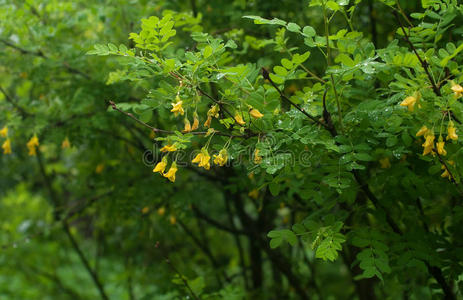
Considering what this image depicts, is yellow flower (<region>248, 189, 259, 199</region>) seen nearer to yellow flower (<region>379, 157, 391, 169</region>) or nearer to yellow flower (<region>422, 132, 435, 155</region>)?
yellow flower (<region>379, 157, 391, 169</region>)

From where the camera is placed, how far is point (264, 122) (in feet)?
4.96

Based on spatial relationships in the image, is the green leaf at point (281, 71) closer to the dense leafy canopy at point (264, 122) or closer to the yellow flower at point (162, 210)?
the dense leafy canopy at point (264, 122)

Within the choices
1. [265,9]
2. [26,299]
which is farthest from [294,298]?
[26,299]

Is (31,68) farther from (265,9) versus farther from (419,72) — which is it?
(419,72)

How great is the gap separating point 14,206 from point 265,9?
15.2 ft

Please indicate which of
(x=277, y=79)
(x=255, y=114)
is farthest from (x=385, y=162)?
(x=255, y=114)

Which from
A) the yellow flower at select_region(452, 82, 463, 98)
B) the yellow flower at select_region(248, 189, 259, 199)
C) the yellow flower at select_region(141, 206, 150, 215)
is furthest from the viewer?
the yellow flower at select_region(141, 206, 150, 215)

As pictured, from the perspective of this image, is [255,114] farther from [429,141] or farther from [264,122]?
[429,141]

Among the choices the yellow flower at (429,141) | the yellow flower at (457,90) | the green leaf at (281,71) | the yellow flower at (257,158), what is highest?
the yellow flower at (457,90)

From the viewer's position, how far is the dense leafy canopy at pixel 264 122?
1462 millimetres

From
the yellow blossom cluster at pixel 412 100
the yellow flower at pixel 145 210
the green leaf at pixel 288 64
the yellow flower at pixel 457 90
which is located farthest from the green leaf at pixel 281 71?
the yellow flower at pixel 145 210

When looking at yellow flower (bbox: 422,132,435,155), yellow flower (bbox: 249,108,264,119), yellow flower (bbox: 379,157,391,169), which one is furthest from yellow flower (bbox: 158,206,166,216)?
yellow flower (bbox: 422,132,435,155)

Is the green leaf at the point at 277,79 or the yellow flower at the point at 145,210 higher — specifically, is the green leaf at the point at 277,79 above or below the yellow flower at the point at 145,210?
above

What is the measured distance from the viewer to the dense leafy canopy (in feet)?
4.80
